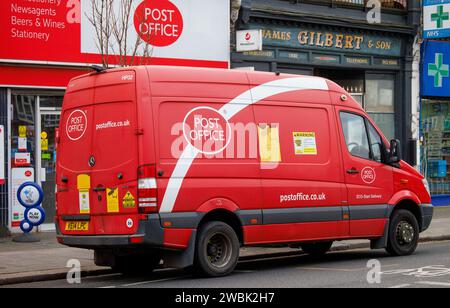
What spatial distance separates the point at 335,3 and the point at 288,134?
11.2 metres

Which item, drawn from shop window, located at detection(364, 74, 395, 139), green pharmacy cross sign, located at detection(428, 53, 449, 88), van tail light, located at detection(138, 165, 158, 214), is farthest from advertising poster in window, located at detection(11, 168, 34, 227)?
green pharmacy cross sign, located at detection(428, 53, 449, 88)

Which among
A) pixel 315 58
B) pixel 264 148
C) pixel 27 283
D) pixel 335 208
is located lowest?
pixel 27 283

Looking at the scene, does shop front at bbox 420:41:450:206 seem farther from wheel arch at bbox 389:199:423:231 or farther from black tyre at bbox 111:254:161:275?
black tyre at bbox 111:254:161:275

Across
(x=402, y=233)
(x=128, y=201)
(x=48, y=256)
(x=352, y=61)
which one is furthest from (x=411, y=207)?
(x=352, y=61)

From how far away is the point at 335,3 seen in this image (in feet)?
75.5

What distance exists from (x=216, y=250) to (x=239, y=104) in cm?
214

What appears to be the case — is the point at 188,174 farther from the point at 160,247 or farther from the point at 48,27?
the point at 48,27

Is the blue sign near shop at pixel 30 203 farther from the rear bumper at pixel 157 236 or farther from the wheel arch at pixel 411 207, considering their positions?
the wheel arch at pixel 411 207

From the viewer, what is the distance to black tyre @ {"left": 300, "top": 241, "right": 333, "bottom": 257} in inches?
574

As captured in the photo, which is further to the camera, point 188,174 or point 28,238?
point 28,238

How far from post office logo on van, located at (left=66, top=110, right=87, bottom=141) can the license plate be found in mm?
1208

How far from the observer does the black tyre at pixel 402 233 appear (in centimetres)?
1402

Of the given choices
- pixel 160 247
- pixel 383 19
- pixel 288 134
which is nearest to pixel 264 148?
pixel 288 134

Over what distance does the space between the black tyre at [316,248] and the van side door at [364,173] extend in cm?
119
